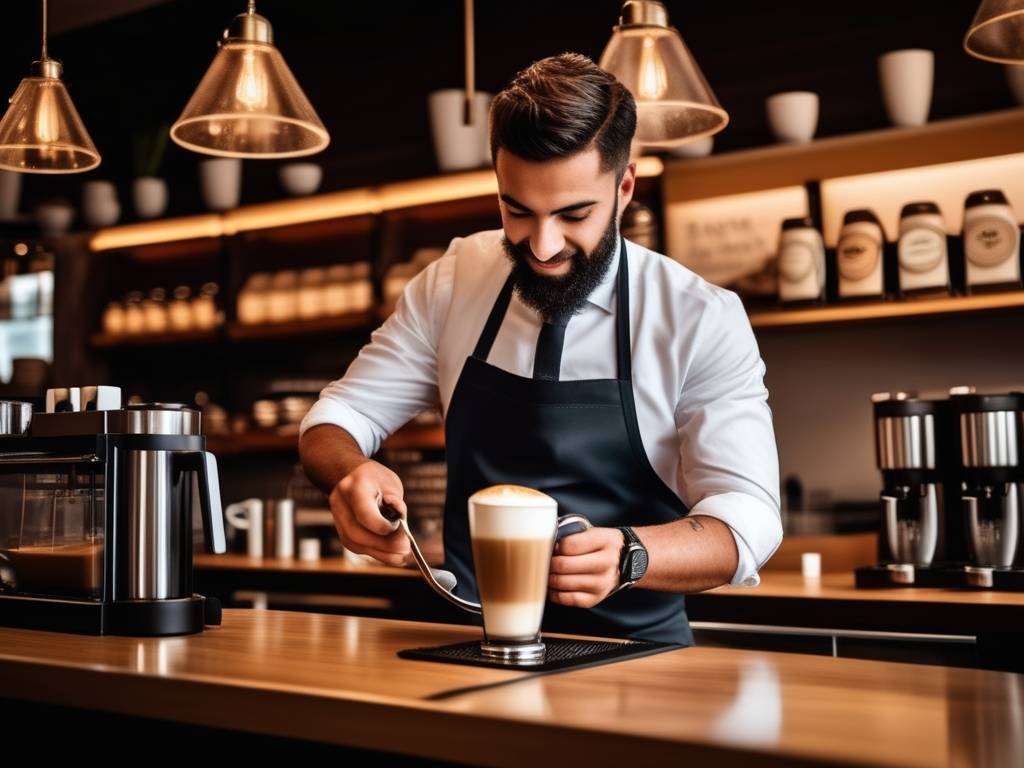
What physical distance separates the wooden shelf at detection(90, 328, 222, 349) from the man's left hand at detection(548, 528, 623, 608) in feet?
11.5

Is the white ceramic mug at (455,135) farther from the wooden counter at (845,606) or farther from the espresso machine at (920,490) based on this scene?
the espresso machine at (920,490)

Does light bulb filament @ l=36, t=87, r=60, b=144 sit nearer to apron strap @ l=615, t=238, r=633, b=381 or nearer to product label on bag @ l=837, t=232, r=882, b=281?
apron strap @ l=615, t=238, r=633, b=381

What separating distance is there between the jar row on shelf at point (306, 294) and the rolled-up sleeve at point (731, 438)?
2463 millimetres

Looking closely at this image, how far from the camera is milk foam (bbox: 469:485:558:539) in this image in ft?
4.25

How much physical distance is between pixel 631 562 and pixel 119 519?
2.51 ft

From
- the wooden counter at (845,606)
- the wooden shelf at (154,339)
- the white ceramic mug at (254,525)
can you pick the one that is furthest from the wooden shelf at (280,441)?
the wooden counter at (845,606)

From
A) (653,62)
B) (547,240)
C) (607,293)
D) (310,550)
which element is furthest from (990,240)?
(310,550)

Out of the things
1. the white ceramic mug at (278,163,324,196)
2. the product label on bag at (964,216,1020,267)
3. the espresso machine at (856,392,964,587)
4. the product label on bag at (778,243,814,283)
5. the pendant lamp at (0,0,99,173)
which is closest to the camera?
the pendant lamp at (0,0,99,173)

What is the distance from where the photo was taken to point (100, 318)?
5062mm

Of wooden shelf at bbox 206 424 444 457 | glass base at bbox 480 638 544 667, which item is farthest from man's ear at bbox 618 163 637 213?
wooden shelf at bbox 206 424 444 457

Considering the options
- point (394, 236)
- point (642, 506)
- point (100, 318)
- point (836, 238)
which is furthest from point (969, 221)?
point (100, 318)

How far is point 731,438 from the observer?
5.73 ft

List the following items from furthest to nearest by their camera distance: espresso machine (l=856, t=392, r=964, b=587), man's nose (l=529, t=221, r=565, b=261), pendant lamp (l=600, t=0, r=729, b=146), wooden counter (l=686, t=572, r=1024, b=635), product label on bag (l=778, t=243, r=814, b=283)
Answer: product label on bag (l=778, t=243, r=814, b=283), espresso machine (l=856, t=392, r=964, b=587), wooden counter (l=686, t=572, r=1024, b=635), pendant lamp (l=600, t=0, r=729, b=146), man's nose (l=529, t=221, r=565, b=261)

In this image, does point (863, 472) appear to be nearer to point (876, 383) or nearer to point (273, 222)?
point (876, 383)
